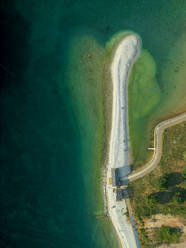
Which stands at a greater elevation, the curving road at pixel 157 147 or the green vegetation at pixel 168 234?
the curving road at pixel 157 147

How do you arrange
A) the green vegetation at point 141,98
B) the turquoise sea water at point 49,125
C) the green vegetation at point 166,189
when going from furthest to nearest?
the green vegetation at point 141,98 → the turquoise sea water at point 49,125 → the green vegetation at point 166,189

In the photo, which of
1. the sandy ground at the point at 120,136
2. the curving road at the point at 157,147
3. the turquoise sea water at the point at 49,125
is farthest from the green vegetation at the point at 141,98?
the turquoise sea water at the point at 49,125

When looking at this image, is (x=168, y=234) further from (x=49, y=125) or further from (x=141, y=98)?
(x=49, y=125)

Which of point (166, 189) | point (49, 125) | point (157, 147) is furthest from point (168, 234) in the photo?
point (49, 125)

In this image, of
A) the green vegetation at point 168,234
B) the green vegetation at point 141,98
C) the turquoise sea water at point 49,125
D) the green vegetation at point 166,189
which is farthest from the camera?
the green vegetation at point 141,98

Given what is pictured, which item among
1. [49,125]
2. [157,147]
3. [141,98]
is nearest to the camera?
[157,147]

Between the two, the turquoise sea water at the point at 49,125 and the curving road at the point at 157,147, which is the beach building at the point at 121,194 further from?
the turquoise sea water at the point at 49,125

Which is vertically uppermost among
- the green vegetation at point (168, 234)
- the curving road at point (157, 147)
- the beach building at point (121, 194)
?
the curving road at point (157, 147)
